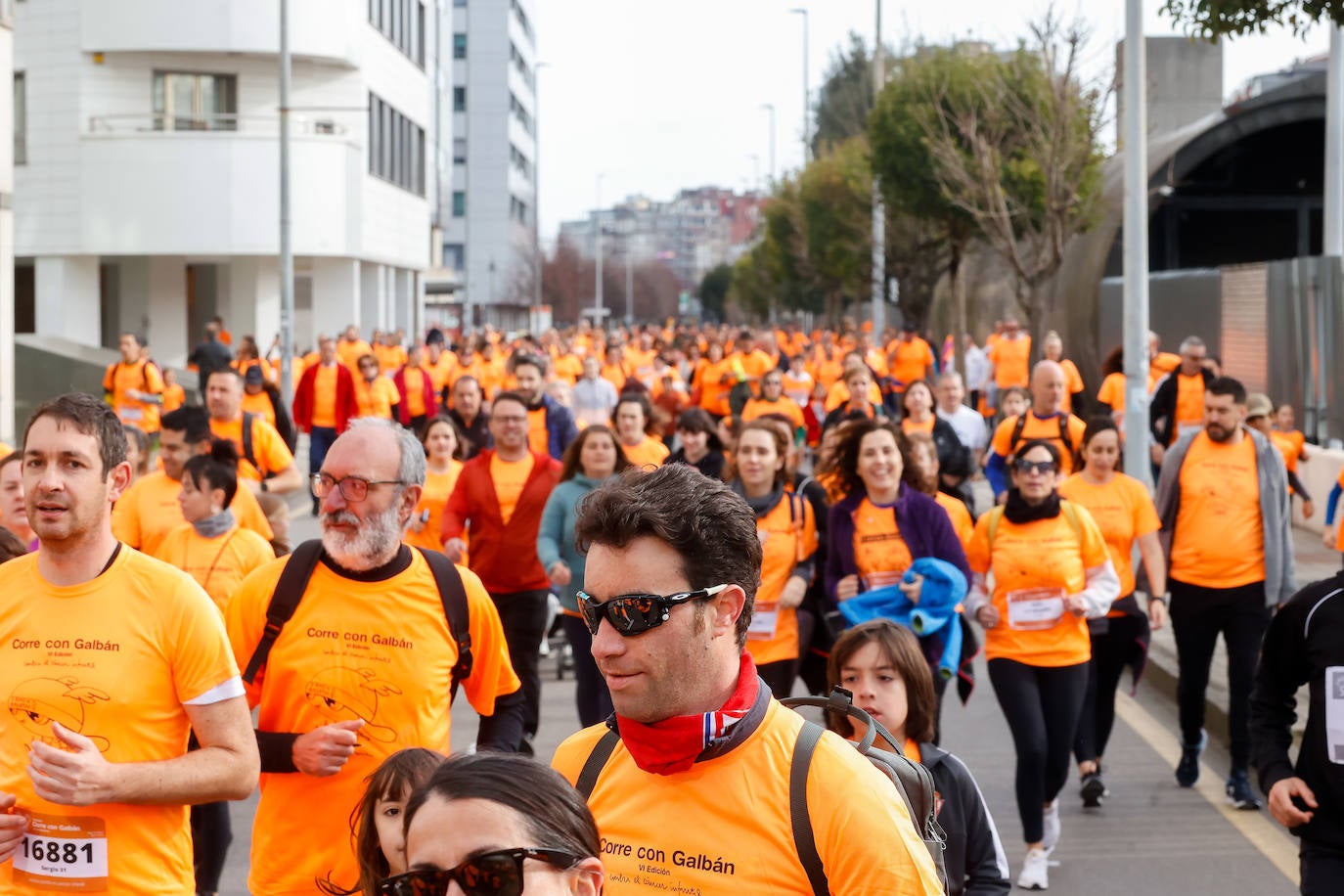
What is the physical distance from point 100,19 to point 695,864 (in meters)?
39.2

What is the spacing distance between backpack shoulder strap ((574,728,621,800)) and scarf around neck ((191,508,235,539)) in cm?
489

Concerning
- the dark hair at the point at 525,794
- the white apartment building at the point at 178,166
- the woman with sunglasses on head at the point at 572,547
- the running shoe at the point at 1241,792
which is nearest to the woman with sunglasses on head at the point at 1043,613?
the running shoe at the point at 1241,792

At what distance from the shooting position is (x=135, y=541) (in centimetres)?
841

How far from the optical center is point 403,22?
5022 centimetres

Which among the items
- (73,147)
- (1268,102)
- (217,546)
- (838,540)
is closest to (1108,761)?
(838,540)

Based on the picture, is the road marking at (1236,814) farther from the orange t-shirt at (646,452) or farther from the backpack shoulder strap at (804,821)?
the backpack shoulder strap at (804,821)

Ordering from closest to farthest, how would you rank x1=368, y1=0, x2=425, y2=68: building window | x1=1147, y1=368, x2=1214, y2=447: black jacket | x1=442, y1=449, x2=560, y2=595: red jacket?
1. x1=442, y1=449, x2=560, y2=595: red jacket
2. x1=1147, y1=368, x2=1214, y2=447: black jacket
3. x1=368, y1=0, x2=425, y2=68: building window

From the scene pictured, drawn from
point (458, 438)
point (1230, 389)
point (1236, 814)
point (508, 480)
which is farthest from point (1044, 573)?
point (458, 438)

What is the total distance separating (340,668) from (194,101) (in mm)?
37763

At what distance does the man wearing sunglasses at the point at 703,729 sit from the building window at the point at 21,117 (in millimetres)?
39339

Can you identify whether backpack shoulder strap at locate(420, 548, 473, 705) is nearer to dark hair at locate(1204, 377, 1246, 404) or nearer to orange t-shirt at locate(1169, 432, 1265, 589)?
orange t-shirt at locate(1169, 432, 1265, 589)

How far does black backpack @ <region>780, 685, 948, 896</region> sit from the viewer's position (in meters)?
2.79

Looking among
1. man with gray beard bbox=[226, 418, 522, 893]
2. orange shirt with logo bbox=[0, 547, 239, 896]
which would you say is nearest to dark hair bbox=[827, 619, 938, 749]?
man with gray beard bbox=[226, 418, 522, 893]

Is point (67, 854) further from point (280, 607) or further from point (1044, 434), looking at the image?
point (1044, 434)
